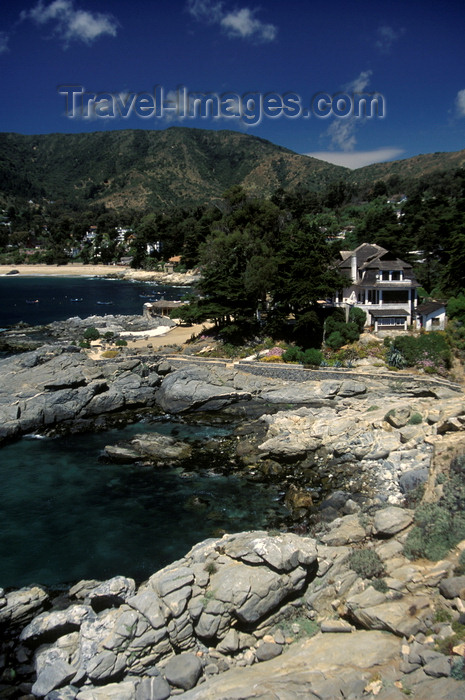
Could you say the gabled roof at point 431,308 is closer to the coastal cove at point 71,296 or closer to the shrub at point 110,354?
the shrub at point 110,354

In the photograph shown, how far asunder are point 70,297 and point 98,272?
52.2 meters

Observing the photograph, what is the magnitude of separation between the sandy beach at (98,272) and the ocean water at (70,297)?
15.0 ft

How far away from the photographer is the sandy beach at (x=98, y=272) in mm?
120562

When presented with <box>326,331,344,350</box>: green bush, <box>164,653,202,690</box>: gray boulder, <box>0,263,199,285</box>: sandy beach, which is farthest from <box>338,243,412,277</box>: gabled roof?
<box>0,263,199,285</box>: sandy beach

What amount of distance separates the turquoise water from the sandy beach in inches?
3676

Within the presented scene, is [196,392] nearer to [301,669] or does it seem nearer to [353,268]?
[353,268]

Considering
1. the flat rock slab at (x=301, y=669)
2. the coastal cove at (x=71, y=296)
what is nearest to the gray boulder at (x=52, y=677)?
the flat rock slab at (x=301, y=669)

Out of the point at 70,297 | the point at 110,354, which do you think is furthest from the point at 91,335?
the point at 70,297

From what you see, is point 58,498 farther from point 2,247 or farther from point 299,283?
point 2,247

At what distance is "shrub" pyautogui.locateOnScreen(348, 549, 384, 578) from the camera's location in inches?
563

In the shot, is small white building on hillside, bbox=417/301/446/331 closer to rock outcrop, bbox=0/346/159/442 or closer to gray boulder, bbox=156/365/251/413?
gray boulder, bbox=156/365/251/413

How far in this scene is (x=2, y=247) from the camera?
180 meters

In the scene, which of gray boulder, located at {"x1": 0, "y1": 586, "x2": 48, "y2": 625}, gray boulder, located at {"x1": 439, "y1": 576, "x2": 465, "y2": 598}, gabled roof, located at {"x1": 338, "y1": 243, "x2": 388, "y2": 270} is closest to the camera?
gray boulder, located at {"x1": 439, "y1": 576, "x2": 465, "y2": 598}

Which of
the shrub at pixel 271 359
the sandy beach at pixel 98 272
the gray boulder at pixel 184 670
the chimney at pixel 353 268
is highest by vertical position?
the sandy beach at pixel 98 272
